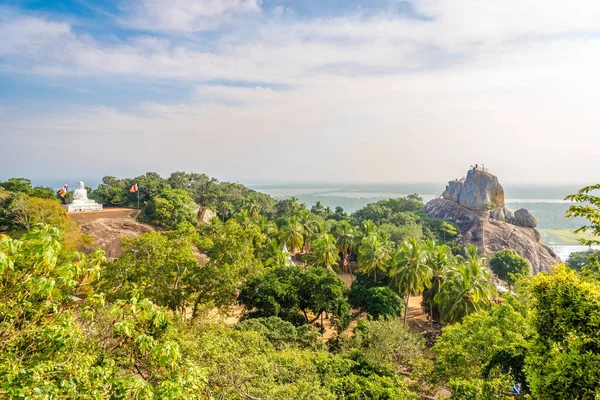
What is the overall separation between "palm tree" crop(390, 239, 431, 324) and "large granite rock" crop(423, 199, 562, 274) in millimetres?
32943

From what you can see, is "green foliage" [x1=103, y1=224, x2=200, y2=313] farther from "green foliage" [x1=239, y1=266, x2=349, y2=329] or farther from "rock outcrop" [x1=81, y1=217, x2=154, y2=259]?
"rock outcrop" [x1=81, y1=217, x2=154, y2=259]

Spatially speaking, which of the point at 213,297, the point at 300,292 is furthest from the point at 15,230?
the point at 300,292

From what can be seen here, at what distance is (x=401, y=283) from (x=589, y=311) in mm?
17303

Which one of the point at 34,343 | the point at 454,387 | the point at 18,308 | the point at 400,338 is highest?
the point at 18,308

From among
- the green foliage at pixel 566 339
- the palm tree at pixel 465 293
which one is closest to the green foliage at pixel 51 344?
the green foliage at pixel 566 339

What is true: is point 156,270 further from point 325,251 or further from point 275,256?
point 325,251

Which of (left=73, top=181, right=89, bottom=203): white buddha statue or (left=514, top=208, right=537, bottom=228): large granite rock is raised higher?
(left=73, top=181, right=89, bottom=203): white buddha statue

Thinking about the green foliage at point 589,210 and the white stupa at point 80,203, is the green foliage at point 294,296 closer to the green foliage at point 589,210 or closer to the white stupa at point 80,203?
the green foliage at point 589,210

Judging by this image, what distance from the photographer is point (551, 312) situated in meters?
6.38

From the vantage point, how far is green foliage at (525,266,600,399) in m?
5.95

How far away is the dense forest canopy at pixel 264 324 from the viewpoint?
4461mm

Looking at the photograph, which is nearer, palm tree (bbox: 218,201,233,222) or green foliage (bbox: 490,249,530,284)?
green foliage (bbox: 490,249,530,284)

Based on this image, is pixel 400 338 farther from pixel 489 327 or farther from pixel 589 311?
pixel 589 311

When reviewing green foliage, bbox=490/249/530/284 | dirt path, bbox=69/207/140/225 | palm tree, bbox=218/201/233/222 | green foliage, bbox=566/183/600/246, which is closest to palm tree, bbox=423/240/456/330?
green foliage, bbox=566/183/600/246
